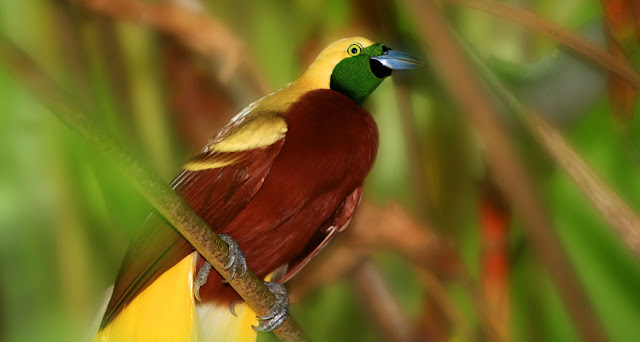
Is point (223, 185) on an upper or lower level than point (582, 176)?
upper

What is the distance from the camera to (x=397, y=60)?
819mm

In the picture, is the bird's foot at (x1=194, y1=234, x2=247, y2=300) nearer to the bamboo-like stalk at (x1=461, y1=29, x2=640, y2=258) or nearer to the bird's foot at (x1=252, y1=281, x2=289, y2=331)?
the bird's foot at (x1=252, y1=281, x2=289, y2=331)

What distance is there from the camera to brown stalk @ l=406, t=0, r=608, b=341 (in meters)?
0.58

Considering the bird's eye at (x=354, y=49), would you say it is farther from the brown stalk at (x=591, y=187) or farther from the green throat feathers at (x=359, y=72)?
the brown stalk at (x=591, y=187)

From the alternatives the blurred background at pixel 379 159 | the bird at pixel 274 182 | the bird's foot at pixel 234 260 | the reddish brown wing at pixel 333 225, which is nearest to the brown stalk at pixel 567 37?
the blurred background at pixel 379 159

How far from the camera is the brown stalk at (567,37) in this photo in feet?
2.30

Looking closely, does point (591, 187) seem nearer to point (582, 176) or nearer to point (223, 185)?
point (582, 176)

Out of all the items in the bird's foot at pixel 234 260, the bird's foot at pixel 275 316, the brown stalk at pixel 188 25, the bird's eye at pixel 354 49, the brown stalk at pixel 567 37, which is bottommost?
the bird's foot at pixel 275 316

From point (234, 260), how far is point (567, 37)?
41 centimetres

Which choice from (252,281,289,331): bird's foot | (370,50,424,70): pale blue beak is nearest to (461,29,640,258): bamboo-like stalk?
(370,50,424,70): pale blue beak

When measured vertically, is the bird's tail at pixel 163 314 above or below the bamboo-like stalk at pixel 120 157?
below

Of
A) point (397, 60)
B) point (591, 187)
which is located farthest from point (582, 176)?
point (397, 60)

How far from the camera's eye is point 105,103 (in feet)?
3.13

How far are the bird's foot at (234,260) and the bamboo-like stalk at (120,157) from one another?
14mm
